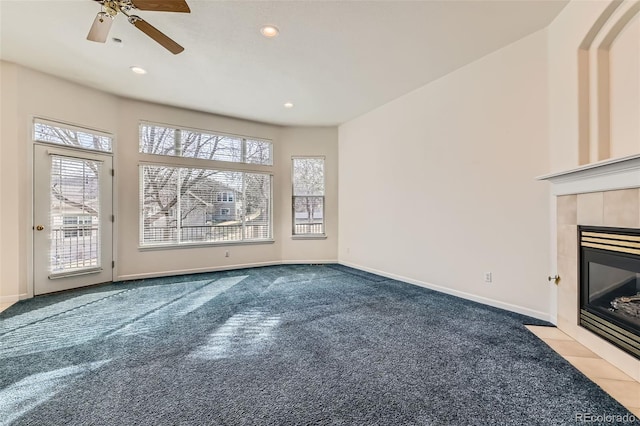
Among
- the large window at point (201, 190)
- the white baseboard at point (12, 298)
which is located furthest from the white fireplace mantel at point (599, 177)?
the white baseboard at point (12, 298)

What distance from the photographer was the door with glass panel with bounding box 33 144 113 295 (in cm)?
385

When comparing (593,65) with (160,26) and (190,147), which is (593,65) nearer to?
(160,26)

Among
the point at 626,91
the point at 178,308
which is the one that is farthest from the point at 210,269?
the point at 626,91

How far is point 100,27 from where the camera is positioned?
241 centimetres

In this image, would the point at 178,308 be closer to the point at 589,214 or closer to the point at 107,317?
the point at 107,317

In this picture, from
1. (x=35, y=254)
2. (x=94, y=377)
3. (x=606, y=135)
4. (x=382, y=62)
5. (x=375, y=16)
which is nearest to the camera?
(x=94, y=377)

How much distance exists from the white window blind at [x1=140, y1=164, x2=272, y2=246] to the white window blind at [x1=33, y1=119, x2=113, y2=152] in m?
0.67

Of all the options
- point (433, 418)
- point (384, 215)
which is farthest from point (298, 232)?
point (433, 418)

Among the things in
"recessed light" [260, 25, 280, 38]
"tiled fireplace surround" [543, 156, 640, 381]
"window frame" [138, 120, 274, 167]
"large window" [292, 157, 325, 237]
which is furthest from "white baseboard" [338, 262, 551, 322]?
"recessed light" [260, 25, 280, 38]

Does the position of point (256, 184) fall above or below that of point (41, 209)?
above

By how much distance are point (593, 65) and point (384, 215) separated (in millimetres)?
3068

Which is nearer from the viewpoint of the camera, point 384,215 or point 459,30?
point 459,30

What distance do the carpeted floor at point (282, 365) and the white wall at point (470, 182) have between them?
0.55m

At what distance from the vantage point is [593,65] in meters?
2.51
